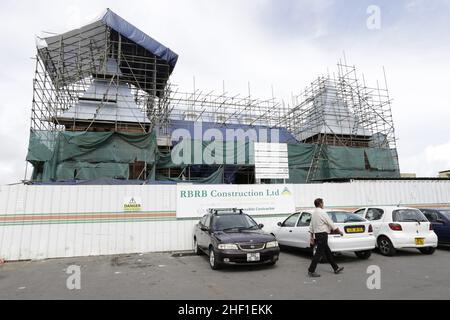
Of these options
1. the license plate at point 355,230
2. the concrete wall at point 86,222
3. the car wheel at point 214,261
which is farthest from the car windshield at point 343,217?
the concrete wall at point 86,222

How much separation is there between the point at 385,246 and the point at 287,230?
2.93m

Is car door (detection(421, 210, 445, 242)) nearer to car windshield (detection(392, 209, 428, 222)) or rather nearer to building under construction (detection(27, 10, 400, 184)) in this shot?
car windshield (detection(392, 209, 428, 222))

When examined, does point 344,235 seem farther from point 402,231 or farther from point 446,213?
point 446,213

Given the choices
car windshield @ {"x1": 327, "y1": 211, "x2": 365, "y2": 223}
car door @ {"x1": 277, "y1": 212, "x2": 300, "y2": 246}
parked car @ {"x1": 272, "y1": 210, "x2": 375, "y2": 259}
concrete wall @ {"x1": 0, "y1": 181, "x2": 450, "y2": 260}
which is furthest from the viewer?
concrete wall @ {"x1": 0, "y1": 181, "x2": 450, "y2": 260}

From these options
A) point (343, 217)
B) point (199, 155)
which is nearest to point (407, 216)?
point (343, 217)

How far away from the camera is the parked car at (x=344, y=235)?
25.5 ft

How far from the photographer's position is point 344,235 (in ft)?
25.7

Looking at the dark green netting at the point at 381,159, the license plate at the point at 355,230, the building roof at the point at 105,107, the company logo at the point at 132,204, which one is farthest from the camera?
the dark green netting at the point at 381,159

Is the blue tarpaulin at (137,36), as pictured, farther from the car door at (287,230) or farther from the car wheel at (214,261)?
the car wheel at (214,261)

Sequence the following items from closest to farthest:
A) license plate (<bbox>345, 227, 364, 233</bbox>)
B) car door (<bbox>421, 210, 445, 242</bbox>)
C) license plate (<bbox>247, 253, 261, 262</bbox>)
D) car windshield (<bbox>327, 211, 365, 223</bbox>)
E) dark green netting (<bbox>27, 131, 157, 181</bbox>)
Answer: license plate (<bbox>247, 253, 261, 262</bbox>) < license plate (<bbox>345, 227, 364, 233</bbox>) < car windshield (<bbox>327, 211, 365, 223</bbox>) < car door (<bbox>421, 210, 445, 242</bbox>) < dark green netting (<bbox>27, 131, 157, 181</bbox>)

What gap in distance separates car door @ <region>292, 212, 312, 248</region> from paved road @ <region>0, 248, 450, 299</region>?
45 centimetres

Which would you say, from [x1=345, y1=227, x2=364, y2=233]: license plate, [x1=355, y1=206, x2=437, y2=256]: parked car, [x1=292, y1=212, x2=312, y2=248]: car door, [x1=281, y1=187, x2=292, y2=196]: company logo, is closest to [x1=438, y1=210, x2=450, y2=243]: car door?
[x1=355, y1=206, x2=437, y2=256]: parked car

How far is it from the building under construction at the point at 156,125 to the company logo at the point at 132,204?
2.89 m

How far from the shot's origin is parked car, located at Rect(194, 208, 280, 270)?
23.3ft
